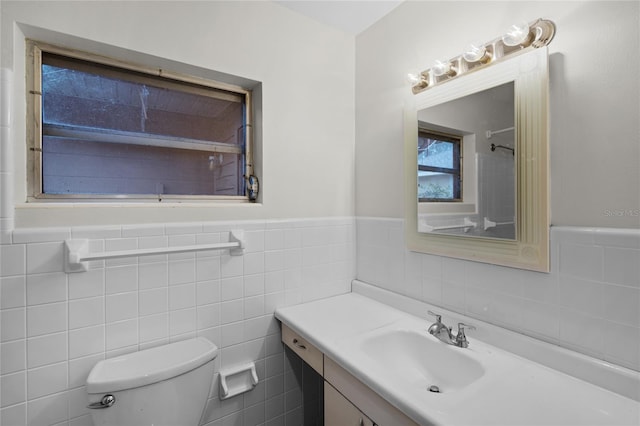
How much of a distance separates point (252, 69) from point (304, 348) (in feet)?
4.45

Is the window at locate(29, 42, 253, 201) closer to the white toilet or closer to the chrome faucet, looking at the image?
the white toilet

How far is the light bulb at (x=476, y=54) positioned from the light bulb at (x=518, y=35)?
88mm

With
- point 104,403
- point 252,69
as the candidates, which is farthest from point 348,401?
point 252,69

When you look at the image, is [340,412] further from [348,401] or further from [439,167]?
[439,167]

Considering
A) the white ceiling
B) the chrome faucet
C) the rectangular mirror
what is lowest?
the chrome faucet

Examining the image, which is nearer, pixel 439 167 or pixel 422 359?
pixel 422 359

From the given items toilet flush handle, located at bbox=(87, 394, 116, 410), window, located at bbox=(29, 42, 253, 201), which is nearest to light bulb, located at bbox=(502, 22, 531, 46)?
window, located at bbox=(29, 42, 253, 201)

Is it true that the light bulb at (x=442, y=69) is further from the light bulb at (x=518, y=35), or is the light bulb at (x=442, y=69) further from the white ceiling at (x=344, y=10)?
the white ceiling at (x=344, y=10)

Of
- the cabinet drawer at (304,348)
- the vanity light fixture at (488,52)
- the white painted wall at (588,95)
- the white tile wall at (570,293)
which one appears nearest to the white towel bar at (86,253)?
the cabinet drawer at (304,348)

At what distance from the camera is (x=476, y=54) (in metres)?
1.22

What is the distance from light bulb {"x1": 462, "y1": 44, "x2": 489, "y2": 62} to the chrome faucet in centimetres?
102

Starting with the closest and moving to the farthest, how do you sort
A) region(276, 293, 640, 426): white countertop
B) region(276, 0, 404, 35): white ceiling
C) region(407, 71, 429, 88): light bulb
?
region(276, 293, 640, 426): white countertop
region(407, 71, 429, 88): light bulb
region(276, 0, 404, 35): white ceiling

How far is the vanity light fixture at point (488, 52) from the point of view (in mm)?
1052

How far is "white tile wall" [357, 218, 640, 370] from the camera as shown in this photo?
90 cm
